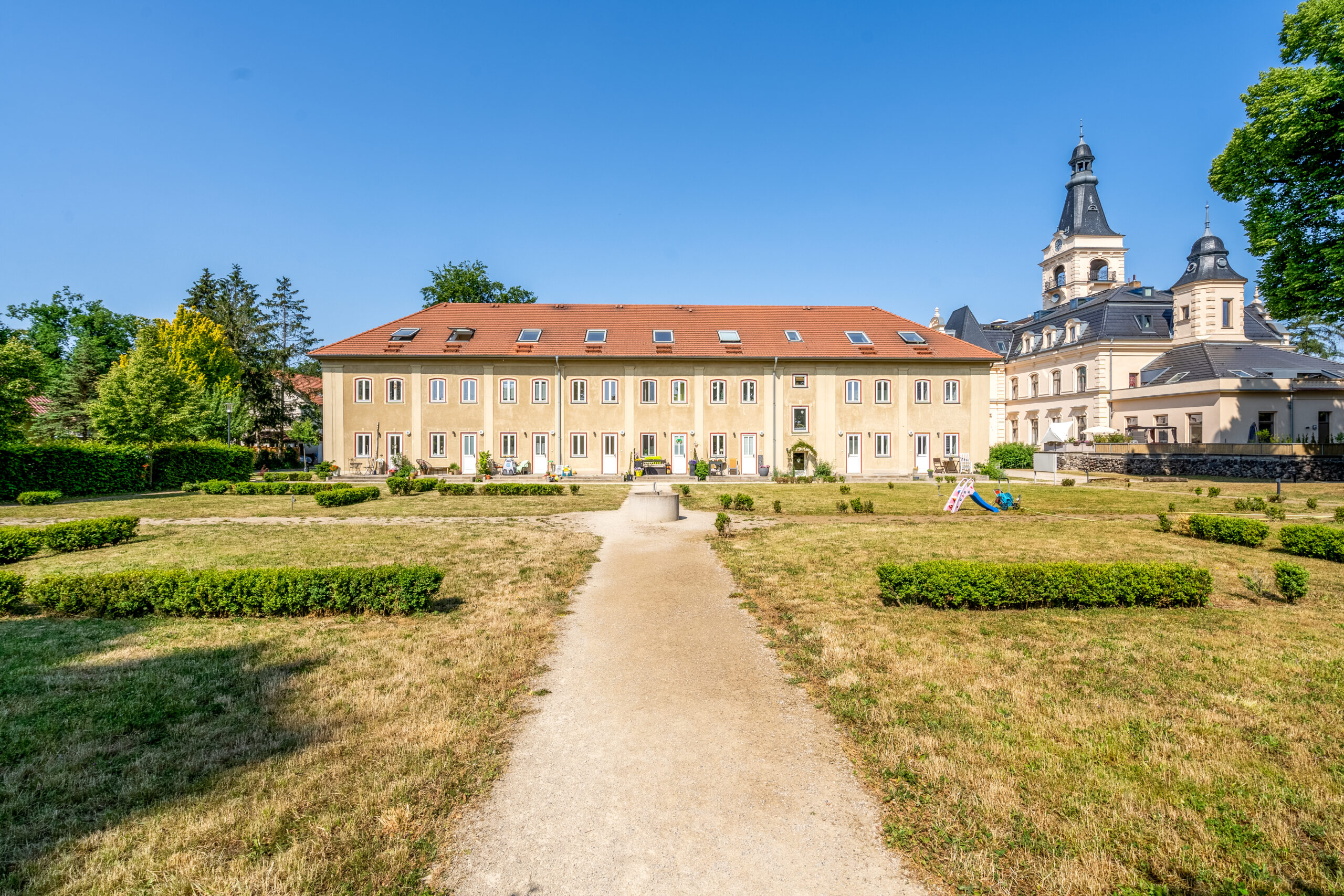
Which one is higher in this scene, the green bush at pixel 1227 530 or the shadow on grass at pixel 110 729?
the green bush at pixel 1227 530

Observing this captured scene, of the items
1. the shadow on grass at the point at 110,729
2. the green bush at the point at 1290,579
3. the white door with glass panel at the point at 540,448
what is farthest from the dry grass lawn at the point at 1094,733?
the white door with glass panel at the point at 540,448

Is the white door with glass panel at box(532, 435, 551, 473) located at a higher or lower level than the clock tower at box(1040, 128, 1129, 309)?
lower

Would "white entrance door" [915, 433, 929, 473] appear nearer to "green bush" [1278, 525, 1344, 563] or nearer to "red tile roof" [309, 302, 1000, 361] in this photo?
"red tile roof" [309, 302, 1000, 361]

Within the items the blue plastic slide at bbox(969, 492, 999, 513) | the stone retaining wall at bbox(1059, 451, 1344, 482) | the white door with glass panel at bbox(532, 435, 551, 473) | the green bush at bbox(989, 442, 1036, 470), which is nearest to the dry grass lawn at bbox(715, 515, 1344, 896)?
the blue plastic slide at bbox(969, 492, 999, 513)

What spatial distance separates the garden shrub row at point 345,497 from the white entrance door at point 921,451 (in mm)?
30907

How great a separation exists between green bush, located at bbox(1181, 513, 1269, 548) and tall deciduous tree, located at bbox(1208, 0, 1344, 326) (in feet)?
44.0

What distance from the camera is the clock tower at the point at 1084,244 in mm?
61812

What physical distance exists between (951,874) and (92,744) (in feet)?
20.5

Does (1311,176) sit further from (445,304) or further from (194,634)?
(445,304)

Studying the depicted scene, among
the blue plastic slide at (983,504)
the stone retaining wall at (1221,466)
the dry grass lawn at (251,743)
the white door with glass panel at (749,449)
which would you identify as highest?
the white door with glass panel at (749,449)

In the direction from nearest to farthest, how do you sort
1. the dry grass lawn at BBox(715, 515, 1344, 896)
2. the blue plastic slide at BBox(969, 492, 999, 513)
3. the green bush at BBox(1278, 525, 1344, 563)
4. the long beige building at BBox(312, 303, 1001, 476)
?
1. the dry grass lawn at BBox(715, 515, 1344, 896)
2. the green bush at BBox(1278, 525, 1344, 563)
3. the blue plastic slide at BBox(969, 492, 999, 513)
4. the long beige building at BBox(312, 303, 1001, 476)

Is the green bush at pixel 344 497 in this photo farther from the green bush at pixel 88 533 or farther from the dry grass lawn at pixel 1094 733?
the dry grass lawn at pixel 1094 733

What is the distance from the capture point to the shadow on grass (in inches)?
148

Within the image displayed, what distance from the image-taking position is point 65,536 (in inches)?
488
